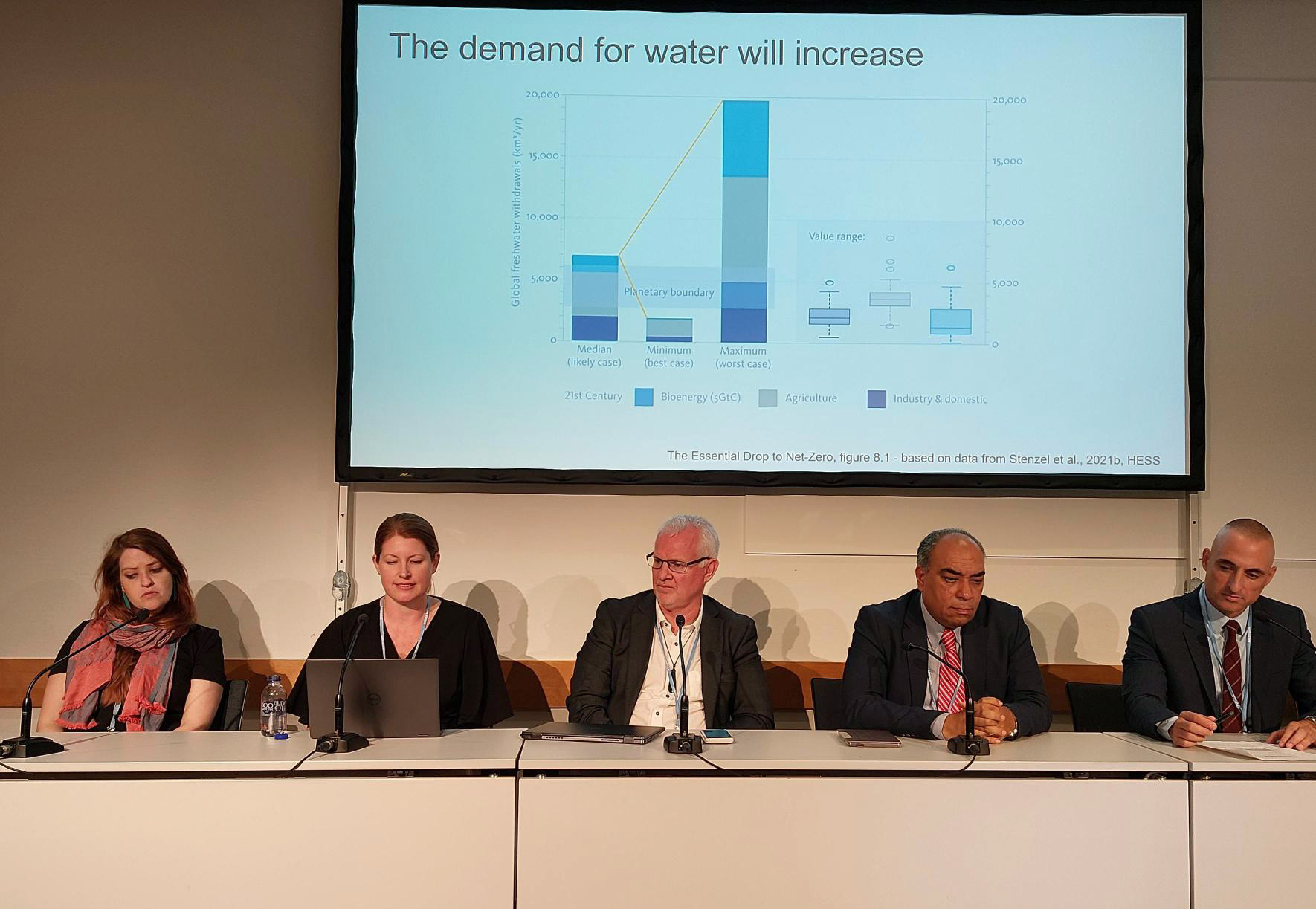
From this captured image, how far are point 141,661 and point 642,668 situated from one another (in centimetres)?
147

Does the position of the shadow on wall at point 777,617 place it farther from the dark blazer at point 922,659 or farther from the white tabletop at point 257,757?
the white tabletop at point 257,757

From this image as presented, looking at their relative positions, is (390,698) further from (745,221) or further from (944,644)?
(745,221)

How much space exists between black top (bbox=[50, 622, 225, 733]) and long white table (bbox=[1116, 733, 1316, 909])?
2615 mm

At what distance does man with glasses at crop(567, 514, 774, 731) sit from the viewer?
122 inches

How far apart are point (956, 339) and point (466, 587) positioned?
1.89 meters

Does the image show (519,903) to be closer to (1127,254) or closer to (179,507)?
(179,507)

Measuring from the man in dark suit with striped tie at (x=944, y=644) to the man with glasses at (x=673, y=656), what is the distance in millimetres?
307

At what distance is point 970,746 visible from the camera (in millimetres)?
2324

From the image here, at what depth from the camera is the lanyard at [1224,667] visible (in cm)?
310

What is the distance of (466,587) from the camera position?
377 centimetres

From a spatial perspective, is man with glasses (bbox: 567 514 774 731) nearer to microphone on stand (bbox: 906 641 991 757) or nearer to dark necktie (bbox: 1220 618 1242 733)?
microphone on stand (bbox: 906 641 991 757)

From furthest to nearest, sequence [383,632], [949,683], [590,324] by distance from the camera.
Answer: [590,324] → [383,632] → [949,683]

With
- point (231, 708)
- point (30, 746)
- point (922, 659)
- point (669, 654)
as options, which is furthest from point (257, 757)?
point (922, 659)

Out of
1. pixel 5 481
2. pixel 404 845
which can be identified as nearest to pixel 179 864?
pixel 404 845
